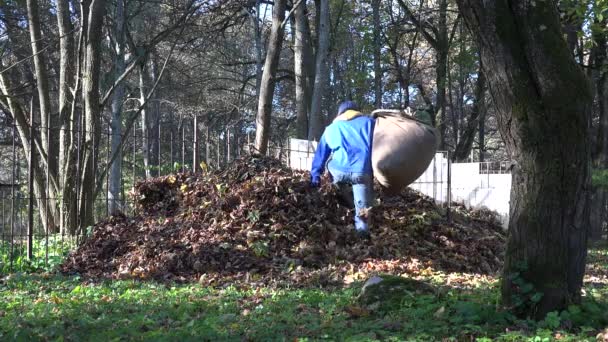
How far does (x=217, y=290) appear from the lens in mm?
6359

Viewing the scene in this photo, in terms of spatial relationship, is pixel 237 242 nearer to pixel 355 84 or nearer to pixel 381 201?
pixel 381 201

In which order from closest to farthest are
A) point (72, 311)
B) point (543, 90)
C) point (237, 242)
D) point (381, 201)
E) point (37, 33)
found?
1. point (543, 90)
2. point (72, 311)
3. point (237, 242)
4. point (381, 201)
5. point (37, 33)

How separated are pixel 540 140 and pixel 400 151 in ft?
12.1

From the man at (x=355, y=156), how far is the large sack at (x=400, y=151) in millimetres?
160

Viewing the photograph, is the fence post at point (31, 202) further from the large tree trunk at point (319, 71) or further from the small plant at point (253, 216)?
the large tree trunk at point (319, 71)

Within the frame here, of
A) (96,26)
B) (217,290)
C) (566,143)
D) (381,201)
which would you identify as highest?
(96,26)

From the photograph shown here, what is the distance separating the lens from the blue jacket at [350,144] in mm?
7789

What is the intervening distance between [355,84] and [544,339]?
57.9ft

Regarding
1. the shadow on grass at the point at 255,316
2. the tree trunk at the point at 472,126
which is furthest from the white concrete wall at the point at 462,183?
the tree trunk at the point at 472,126

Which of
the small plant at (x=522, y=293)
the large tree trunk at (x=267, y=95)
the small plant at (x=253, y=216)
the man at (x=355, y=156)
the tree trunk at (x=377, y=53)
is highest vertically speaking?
the tree trunk at (x=377, y=53)

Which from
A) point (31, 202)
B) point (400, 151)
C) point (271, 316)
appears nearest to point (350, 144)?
point (400, 151)

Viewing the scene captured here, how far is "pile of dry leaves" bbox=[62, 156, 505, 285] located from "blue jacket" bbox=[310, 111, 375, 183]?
0.82 meters

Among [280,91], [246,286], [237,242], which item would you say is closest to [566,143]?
[246,286]

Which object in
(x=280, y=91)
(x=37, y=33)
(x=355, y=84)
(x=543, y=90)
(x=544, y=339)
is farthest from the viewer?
(x=280, y=91)
